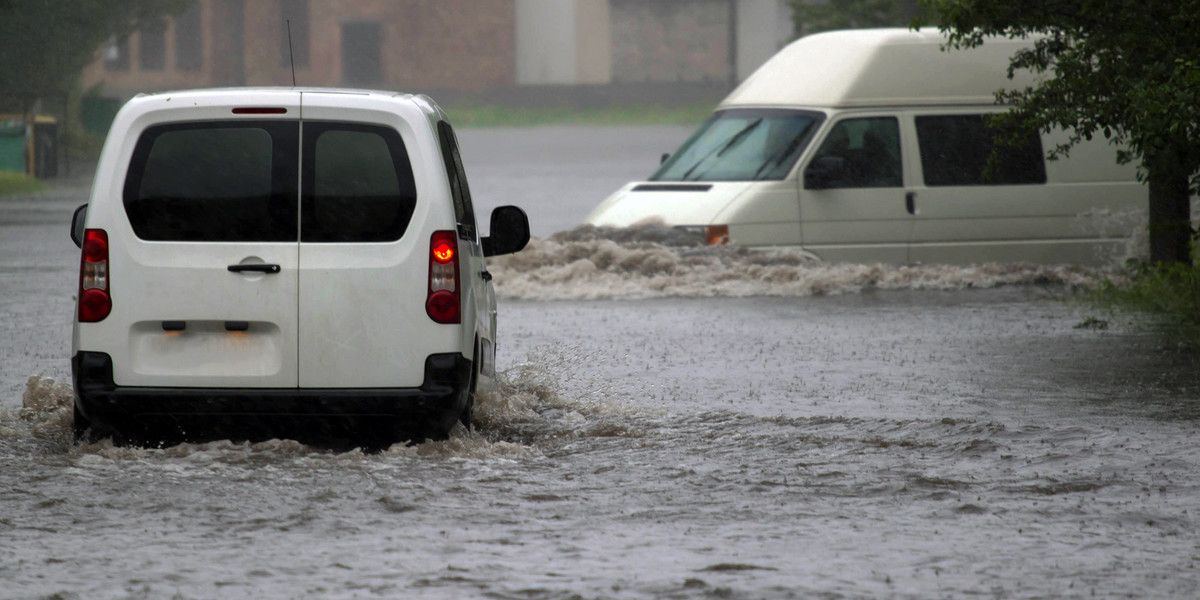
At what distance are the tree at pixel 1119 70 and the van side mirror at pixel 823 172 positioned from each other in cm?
201

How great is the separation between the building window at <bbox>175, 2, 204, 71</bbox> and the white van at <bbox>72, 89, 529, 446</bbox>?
63691 millimetres

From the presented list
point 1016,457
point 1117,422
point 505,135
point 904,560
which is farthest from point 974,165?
point 505,135

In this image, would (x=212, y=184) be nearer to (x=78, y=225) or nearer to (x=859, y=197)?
(x=78, y=225)

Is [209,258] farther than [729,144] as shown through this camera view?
No

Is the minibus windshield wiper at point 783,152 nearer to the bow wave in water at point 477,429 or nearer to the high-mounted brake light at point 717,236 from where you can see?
the high-mounted brake light at point 717,236

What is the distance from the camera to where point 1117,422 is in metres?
8.74

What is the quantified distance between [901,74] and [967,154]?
38.2 inches

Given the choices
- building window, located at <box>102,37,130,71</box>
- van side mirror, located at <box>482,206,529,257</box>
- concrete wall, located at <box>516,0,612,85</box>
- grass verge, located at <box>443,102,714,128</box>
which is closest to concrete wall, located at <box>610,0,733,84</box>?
concrete wall, located at <box>516,0,612,85</box>

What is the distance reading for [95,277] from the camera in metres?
7.25

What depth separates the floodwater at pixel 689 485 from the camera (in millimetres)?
5535

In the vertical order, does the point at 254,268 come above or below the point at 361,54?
below

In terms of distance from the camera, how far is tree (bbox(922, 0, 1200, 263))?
1054cm

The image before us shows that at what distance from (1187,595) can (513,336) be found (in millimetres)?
7760

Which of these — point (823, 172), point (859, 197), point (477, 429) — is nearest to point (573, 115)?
point (859, 197)
